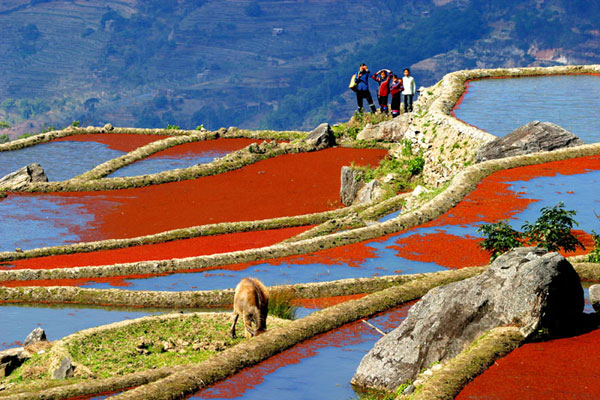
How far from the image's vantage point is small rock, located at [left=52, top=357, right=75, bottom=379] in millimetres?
19703

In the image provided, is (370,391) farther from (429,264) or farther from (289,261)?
(289,261)

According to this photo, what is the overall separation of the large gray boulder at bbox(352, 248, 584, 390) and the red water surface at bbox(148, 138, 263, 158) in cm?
4700

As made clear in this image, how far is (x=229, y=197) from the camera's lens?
164 ft

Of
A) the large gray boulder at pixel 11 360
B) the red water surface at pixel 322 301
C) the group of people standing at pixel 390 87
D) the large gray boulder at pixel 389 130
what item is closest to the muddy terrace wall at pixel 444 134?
the group of people standing at pixel 390 87

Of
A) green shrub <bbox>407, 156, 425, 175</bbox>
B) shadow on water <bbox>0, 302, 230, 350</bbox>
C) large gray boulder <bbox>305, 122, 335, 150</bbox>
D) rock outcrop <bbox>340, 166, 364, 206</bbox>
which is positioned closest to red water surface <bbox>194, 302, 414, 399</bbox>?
shadow on water <bbox>0, 302, 230, 350</bbox>

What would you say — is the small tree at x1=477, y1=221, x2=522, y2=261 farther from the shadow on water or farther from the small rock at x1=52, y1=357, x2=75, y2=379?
the small rock at x1=52, y1=357, x2=75, y2=379

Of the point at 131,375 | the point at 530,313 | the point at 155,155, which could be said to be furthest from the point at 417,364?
the point at 155,155

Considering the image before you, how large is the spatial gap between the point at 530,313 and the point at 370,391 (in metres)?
3.07

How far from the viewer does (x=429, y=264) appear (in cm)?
2695

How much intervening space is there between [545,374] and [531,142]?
2477cm

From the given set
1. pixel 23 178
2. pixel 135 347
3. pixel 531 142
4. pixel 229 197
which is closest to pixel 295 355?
pixel 135 347

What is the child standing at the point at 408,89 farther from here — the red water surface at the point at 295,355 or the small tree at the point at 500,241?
the red water surface at the point at 295,355

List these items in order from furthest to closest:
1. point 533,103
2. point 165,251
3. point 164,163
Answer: point 164,163, point 533,103, point 165,251

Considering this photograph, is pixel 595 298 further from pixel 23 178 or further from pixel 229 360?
pixel 23 178
